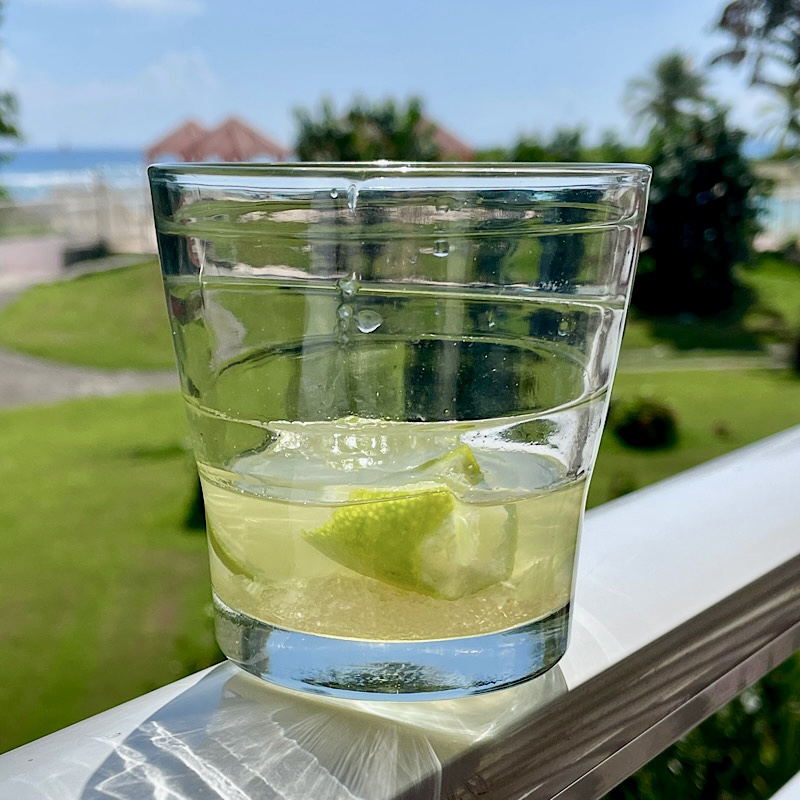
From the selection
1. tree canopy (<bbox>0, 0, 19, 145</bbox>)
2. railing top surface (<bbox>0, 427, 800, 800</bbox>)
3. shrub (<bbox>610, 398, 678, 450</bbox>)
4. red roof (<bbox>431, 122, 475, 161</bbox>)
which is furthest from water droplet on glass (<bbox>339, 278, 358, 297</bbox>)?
red roof (<bbox>431, 122, 475, 161</bbox>)

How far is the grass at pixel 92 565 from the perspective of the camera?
90.8 inches

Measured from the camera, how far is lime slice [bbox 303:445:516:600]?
0.79 ft

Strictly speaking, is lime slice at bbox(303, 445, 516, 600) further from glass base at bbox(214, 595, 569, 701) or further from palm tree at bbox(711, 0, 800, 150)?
palm tree at bbox(711, 0, 800, 150)

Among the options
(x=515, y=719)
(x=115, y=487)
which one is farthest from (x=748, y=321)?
(x=515, y=719)

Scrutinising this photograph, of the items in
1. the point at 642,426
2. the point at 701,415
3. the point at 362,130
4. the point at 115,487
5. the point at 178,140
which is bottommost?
the point at 115,487

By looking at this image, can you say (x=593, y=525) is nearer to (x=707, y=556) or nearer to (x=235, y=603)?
(x=707, y=556)

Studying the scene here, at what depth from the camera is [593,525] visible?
395mm

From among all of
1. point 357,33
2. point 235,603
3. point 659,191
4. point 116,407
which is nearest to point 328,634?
point 235,603

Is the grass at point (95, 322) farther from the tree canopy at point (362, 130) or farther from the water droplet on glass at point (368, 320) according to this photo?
the water droplet on glass at point (368, 320)

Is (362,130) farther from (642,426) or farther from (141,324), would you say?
(642,426)

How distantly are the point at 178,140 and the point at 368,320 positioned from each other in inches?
229

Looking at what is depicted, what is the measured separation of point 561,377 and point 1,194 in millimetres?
5621

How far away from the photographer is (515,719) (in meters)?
0.25

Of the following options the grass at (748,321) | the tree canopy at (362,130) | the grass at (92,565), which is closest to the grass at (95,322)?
the grass at (92,565)
